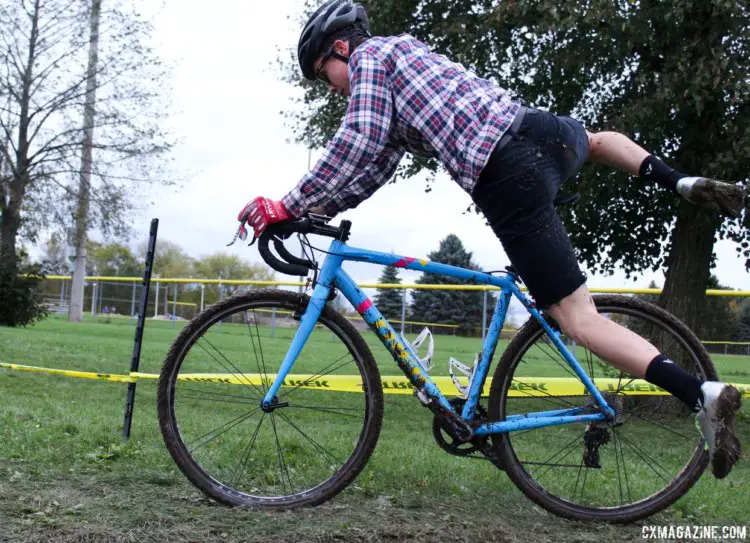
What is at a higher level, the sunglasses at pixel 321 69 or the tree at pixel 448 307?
the sunglasses at pixel 321 69

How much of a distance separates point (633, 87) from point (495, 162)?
6.64 meters

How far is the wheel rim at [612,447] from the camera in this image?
3479 mm

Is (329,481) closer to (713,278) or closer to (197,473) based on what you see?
(197,473)

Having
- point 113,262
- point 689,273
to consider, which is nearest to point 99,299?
point 689,273

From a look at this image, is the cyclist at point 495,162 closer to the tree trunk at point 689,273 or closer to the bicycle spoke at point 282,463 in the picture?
the bicycle spoke at point 282,463

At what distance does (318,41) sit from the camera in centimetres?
334

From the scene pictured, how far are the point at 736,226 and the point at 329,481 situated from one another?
783 cm

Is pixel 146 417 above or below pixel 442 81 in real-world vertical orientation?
below

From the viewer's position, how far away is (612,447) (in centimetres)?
357

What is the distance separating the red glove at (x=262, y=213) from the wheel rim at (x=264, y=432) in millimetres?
401

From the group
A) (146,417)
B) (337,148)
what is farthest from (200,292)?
(337,148)

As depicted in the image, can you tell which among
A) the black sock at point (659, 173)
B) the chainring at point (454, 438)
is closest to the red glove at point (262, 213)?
the chainring at point (454, 438)

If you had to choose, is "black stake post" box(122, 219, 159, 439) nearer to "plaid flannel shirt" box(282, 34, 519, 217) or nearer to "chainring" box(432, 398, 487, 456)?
"plaid flannel shirt" box(282, 34, 519, 217)

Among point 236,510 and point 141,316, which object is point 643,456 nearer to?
point 236,510
